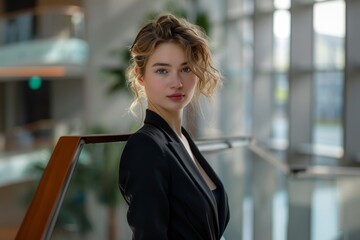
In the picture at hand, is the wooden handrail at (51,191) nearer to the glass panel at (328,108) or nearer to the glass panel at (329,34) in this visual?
the glass panel at (329,34)

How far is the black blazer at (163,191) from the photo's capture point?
1.66 metres

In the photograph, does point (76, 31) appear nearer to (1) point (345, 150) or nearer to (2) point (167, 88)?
(1) point (345, 150)

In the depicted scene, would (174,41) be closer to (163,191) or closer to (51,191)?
(163,191)

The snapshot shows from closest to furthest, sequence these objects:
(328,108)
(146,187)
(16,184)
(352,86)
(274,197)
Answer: (146,187), (274,197), (352,86), (328,108), (16,184)

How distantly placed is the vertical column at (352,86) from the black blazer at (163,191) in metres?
7.56

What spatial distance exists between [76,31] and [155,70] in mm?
15414

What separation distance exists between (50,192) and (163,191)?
1.06 feet

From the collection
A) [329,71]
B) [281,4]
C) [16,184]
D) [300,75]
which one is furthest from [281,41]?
[16,184]

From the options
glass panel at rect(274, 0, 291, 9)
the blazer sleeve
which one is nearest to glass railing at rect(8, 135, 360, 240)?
the blazer sleeve

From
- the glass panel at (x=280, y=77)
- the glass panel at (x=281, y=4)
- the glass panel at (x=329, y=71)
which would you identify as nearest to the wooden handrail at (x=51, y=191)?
the glass panel at (x=329, y=71)

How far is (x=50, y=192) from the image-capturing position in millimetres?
1698

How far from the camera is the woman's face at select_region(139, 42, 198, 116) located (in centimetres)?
187

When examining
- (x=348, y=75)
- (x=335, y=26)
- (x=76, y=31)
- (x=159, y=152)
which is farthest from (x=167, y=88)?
(x=76, y=31)

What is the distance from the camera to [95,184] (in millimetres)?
11297
